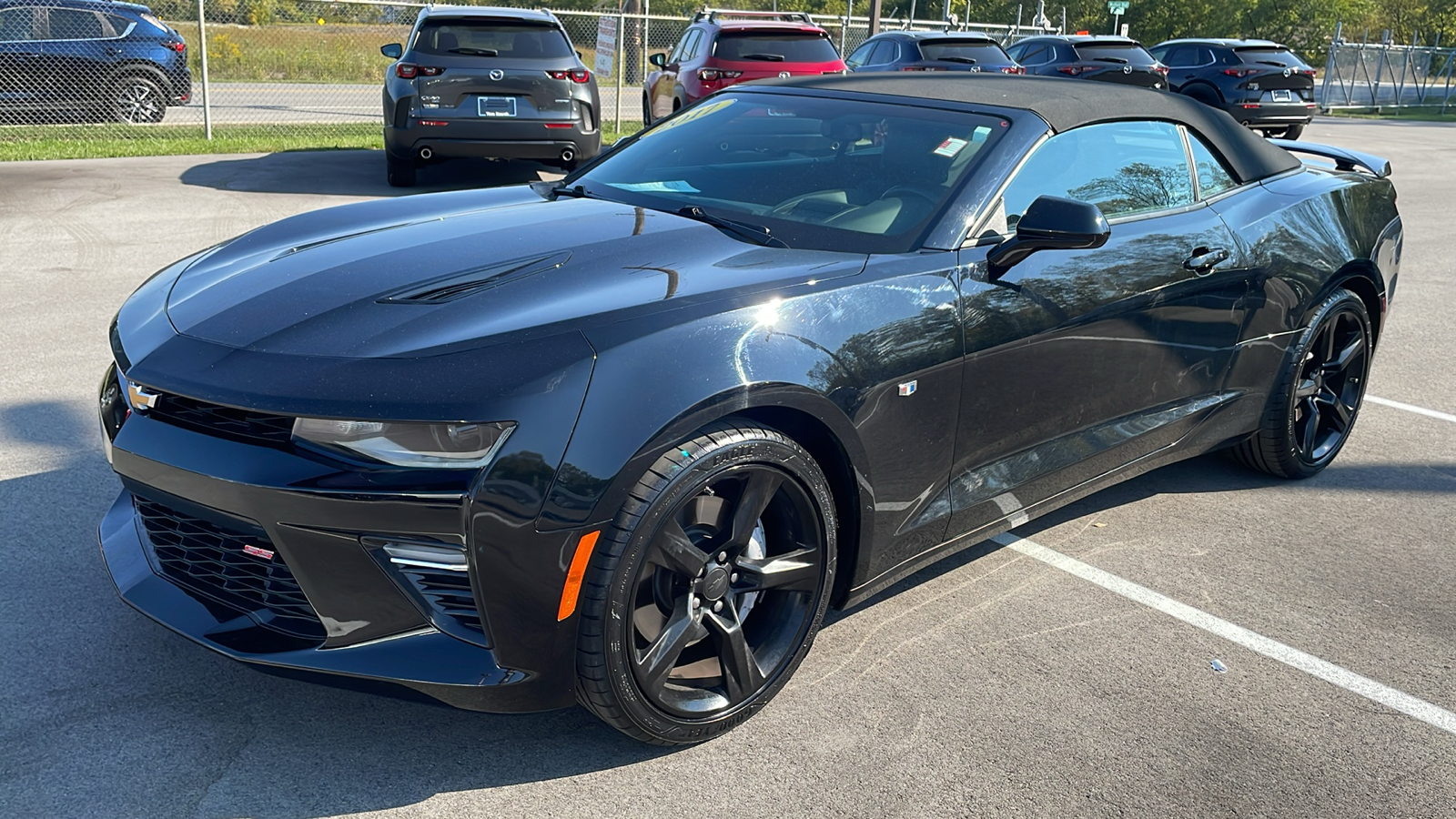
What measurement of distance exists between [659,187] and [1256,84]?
19.0m

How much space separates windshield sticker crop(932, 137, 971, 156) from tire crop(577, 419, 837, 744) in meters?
1.21

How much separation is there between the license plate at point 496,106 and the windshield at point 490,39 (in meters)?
0.45

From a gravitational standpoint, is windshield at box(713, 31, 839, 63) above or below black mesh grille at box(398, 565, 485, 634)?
above

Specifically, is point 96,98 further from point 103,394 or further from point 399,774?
point 399,774

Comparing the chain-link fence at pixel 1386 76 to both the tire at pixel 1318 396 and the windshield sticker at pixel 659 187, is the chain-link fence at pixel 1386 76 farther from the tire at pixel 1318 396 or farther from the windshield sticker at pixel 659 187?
the windshield sticker at pixel 659 187

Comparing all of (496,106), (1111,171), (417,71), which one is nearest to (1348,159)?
(1111,171)

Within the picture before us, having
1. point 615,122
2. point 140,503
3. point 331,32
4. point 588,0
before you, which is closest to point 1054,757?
point 140,503

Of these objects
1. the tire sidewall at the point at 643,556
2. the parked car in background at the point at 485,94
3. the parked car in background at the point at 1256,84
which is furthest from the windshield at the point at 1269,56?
the tire sidewall at the point at 643,556

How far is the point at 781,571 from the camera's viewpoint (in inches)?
117

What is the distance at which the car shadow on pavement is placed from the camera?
36.0 feet

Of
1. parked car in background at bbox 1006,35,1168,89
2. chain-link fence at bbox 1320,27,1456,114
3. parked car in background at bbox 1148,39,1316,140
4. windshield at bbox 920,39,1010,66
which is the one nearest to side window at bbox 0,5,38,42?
windshield at bbox 920,39,1010,66

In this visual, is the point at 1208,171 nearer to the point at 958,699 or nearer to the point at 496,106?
the point at 958,699

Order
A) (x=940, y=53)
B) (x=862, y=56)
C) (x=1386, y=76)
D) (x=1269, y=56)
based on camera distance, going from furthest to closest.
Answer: (x=1386, y=76), (x=1269, y=56), (x=862, y=56), (x=940, y=53)

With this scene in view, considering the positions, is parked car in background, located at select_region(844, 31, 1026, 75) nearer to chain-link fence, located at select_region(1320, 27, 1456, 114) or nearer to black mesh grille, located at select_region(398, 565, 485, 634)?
black mesh grille, located at select_region(398, 565, 485, 634)
